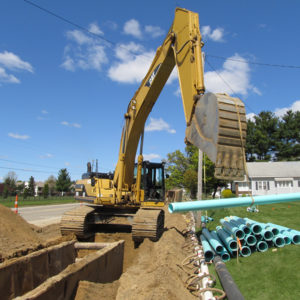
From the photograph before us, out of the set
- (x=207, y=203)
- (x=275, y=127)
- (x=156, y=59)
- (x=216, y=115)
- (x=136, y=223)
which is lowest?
(x=136, y=223)

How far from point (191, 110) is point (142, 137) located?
4.36 meters

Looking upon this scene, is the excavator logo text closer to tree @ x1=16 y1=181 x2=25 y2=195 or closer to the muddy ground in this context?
the muddy ground

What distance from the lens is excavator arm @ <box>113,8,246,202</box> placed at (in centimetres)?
377

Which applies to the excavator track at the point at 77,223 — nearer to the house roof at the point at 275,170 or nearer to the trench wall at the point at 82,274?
the trench wall at the point at 82,274

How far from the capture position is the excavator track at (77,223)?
8.50 metres

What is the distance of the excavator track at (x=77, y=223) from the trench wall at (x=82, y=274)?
266 centimetres

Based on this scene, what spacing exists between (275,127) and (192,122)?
55.5 meters

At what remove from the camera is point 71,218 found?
865cm

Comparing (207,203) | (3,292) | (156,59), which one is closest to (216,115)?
(207,203)

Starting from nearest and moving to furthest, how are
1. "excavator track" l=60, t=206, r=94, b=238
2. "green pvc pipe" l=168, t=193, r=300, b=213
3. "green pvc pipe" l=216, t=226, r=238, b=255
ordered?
"green pvc pipe" l=168, t=193, r=300, b=213 → "green pvc pipe" l=216, t=226, r=238, b=255 → "excavator track" l=60, t=206, r=94, b=238

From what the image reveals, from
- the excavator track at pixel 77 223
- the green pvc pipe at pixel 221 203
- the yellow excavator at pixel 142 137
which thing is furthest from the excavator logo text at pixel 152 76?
the green pvc pipe at pixel 221 203

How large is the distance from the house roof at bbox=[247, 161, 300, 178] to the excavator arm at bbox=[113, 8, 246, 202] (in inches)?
1203

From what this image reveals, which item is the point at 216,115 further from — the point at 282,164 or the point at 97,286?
the point at 282,164

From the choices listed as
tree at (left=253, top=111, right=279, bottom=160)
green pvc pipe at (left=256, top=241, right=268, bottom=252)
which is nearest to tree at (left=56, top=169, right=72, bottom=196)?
tree at (left=253, top=111, right=279, bottom=160)
